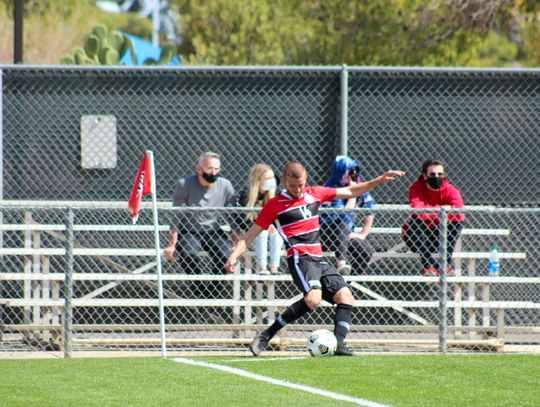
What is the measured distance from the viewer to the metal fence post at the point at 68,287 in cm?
1066

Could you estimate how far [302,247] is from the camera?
1032cm

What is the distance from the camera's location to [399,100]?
12516 mm

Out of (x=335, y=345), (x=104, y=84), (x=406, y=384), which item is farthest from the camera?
(x=104, y=84)

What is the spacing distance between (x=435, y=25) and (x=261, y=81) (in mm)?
10207

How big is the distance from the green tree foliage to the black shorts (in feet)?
31.6

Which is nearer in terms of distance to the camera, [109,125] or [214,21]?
[109,125]

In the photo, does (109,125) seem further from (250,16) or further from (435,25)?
(250,16)

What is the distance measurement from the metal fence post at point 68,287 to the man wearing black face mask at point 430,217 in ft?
10.8

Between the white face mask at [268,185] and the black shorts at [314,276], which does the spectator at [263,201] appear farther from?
the black shorts at [314,276]

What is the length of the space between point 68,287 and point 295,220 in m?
2.18

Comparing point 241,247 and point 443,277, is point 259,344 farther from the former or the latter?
point 443,277

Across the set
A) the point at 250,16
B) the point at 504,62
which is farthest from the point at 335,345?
the point at 504,62

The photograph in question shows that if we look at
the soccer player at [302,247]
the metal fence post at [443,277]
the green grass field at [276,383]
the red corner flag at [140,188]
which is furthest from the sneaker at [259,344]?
the metal fence post at [443,277]

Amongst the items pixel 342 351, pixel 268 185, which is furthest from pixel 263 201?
pixel 342 351
